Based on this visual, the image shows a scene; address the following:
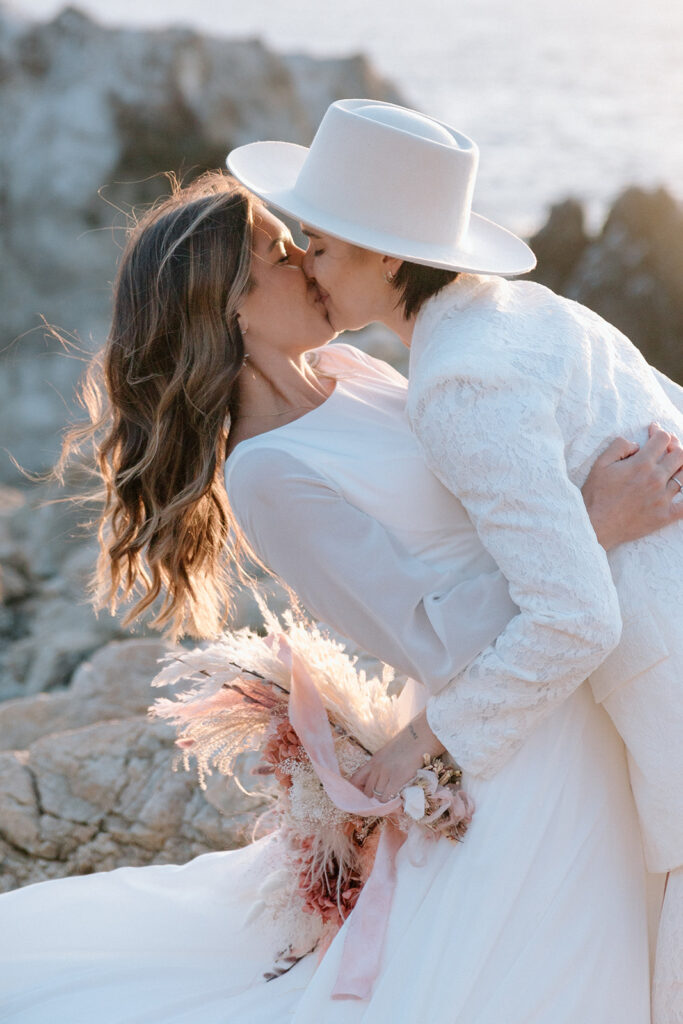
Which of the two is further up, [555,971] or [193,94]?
[555,971]

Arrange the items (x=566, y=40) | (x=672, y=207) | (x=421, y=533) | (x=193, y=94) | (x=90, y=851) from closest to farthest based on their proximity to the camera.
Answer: (x=421, y=533), (x=90, y=851), (x=672, y=207), (x=193, y=94), (x=566, y=40)

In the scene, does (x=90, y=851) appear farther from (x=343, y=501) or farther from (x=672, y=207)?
(x=672, y=207)

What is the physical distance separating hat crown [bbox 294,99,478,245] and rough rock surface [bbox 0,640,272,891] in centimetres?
189

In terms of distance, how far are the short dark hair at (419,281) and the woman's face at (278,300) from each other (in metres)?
0.32

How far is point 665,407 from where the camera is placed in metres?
2.19

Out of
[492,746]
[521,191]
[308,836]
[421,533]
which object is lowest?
[521,191]

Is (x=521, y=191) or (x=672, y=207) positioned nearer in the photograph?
(x=672, y=207)

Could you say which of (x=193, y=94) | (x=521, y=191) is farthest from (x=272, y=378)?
(x=521, y=191)

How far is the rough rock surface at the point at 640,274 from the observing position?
692cm

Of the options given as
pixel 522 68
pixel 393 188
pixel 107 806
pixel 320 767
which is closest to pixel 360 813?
pixel 320 767

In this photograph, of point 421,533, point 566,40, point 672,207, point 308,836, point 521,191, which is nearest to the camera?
point 421,533

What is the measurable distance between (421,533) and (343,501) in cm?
18

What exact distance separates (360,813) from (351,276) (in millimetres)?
1082

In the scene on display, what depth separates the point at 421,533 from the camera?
2.18 m
